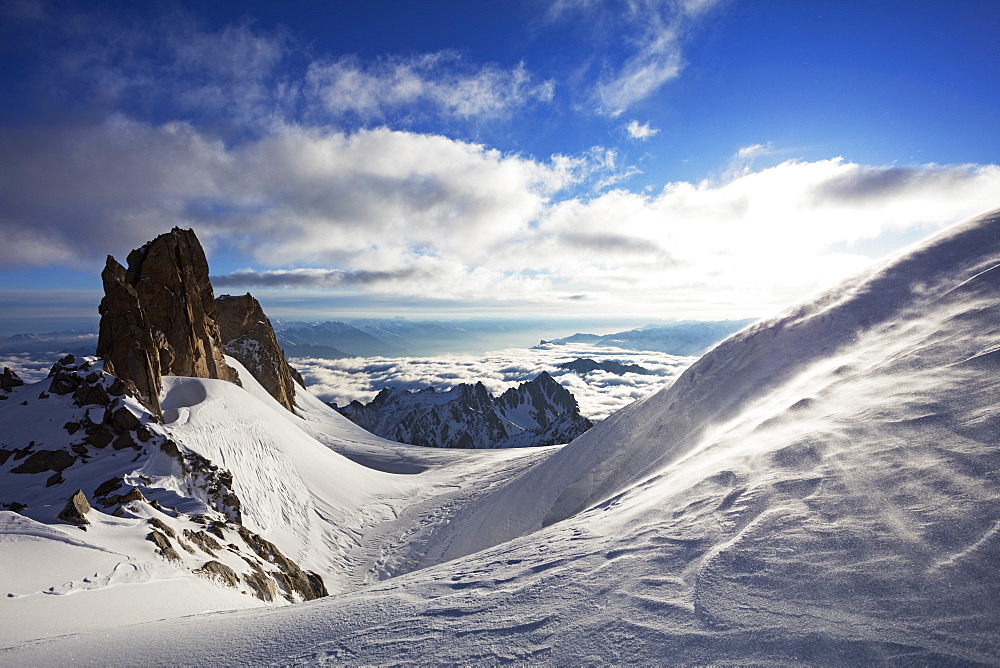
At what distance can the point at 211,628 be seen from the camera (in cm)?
536

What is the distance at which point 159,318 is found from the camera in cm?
4044

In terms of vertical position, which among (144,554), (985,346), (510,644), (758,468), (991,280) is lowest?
(144,554)

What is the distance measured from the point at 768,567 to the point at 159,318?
5067 cm

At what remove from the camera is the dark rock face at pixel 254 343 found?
70.4 meters

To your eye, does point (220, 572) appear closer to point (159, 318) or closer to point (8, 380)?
point (8, 380)

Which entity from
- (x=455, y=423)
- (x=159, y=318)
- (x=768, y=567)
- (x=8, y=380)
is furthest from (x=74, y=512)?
(x=455, y=423)

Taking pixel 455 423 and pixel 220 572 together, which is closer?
pixel 220 572

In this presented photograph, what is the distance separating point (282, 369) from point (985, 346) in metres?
82.8

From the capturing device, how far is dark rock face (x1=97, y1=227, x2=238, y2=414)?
29.3 metres

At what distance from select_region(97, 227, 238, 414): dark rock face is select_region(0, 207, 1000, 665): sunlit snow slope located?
28936 millimetres

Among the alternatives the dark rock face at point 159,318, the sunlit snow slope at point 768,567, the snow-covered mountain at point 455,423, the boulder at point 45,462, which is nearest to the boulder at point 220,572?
the sunlit snow slope at point 768,567

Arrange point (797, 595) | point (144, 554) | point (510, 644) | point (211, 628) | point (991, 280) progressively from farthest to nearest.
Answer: point (144, 554) → point (991, 280) → point (211, 628) → point (510, 644) → point (797, 595)

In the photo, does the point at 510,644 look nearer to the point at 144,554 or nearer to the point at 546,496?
the point at 144,554

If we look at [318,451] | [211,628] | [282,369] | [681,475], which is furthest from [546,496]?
[282,369]
